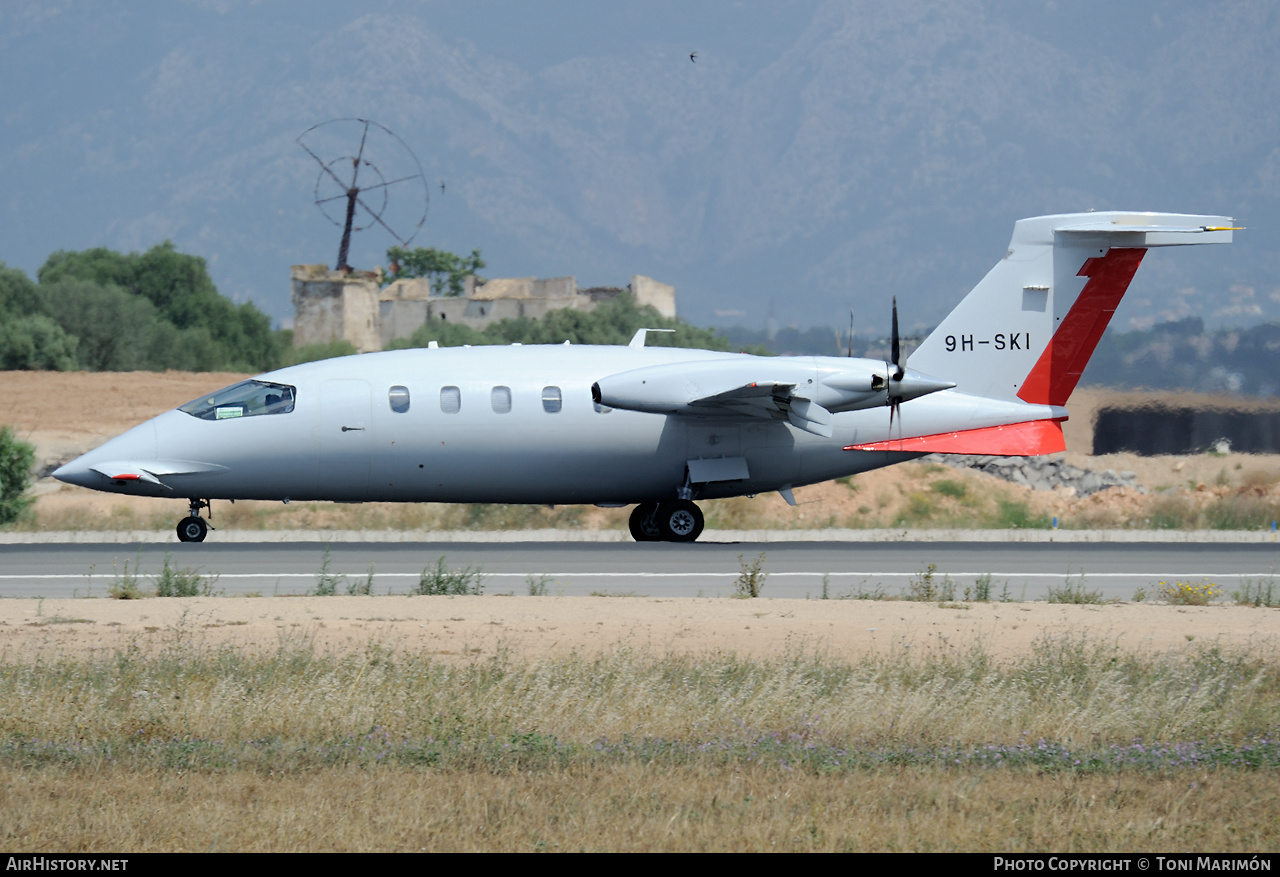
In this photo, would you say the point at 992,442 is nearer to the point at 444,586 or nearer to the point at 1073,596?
the point at 1073,596

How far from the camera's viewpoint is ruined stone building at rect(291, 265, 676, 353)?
124 metres

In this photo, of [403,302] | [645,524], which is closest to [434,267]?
[403,302]

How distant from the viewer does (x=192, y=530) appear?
1008 inches

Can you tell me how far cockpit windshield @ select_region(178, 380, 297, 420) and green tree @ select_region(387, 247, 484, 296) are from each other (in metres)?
148

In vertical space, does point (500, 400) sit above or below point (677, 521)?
above

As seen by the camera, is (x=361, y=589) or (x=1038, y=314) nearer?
(x=361, y=589)

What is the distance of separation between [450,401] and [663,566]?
5.60 meters

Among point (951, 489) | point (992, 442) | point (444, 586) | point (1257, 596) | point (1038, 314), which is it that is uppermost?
point (1038, 314)

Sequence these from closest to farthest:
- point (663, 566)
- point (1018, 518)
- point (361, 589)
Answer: point (361, 589) < point (663, 566) < point (1018, 518)

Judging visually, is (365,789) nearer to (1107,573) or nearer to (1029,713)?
(1029,713)

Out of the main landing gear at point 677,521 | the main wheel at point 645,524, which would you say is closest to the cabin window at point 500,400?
the main wheel at point 645,524

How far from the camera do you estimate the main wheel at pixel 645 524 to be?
1061 inches

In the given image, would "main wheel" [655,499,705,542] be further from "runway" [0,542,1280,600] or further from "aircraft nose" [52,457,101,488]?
"aircraft nose" [52,457,101,488]
